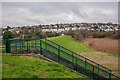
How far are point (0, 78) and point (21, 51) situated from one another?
5.74 meters

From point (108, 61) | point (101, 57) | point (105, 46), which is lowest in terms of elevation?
point (108, 61)

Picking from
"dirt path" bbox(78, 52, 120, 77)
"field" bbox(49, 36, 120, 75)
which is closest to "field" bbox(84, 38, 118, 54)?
"field" bbox(49, 36, 120, 75)

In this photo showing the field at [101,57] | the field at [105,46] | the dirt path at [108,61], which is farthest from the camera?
the field at [105,46]

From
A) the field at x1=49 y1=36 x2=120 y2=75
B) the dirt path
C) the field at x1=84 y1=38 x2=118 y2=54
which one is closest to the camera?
the dirt path

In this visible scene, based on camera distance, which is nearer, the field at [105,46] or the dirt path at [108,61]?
the dirt path at [108,61]

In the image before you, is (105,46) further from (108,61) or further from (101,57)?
(108,61)

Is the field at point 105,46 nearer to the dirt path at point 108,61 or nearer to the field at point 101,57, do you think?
the field at point 101,57

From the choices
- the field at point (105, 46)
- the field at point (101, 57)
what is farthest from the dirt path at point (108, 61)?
the field at point (105, 46)

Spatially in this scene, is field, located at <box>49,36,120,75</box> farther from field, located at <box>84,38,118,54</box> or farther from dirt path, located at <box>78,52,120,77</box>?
field, located at <box>84,38,118,54</box>

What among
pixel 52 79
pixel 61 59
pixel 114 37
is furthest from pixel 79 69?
pixel 114 37

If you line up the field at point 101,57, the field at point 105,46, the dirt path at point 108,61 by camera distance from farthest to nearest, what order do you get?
1. the field at point 105,46
2. the field at point 101,57
3. the dirt path at point 108,61

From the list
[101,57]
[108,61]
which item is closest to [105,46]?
[101,57]

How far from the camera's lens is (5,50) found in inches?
397

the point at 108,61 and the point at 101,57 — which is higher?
the point at 101,57
